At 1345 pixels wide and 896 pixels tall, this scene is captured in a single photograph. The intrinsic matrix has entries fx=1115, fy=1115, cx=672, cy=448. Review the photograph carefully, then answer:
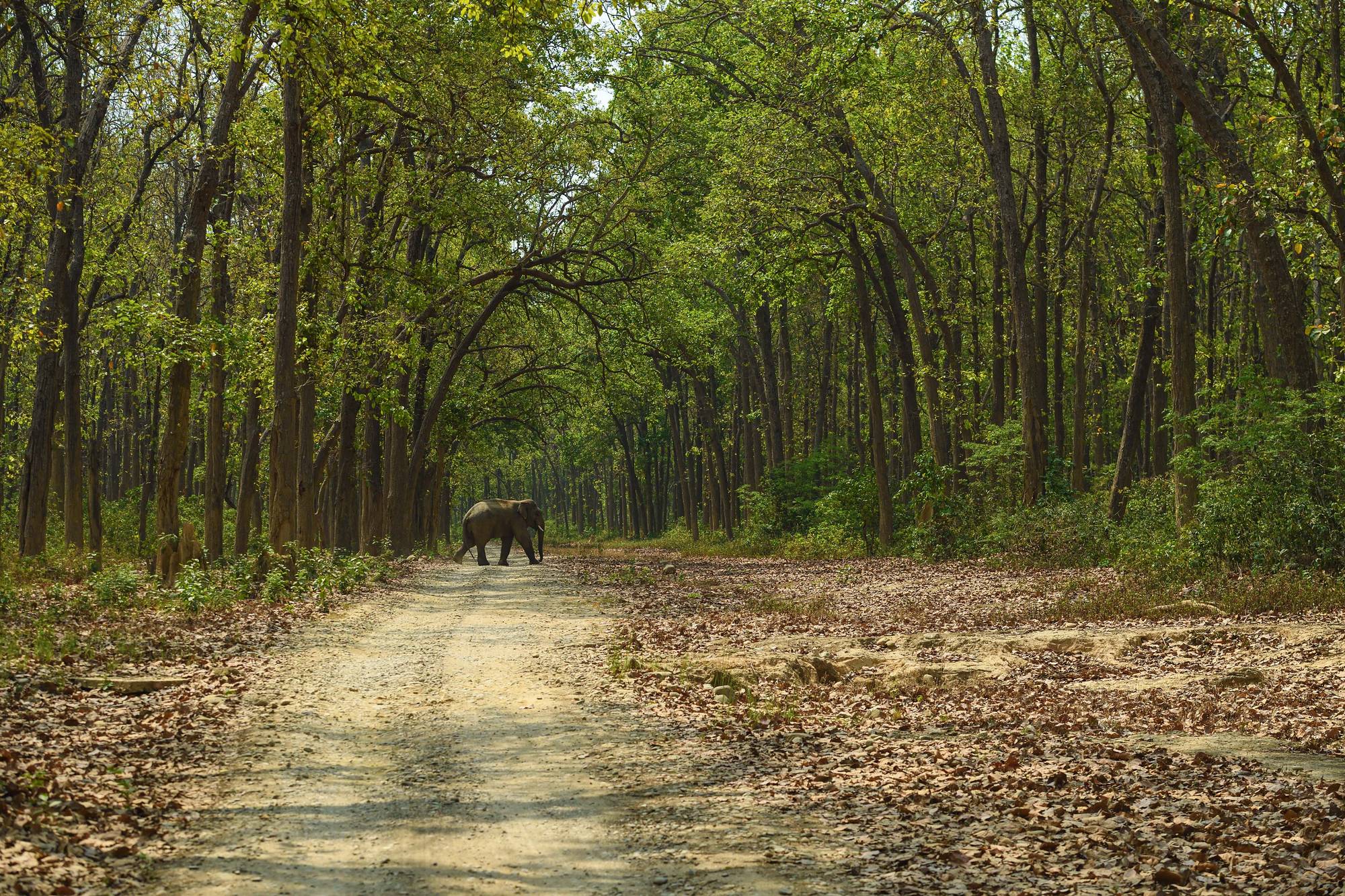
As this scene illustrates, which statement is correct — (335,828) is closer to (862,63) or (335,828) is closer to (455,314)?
(862,63)

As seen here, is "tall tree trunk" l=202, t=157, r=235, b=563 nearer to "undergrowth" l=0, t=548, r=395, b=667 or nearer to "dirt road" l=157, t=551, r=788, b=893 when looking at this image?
"undergrowth" l=0, t=548, r=395, b=667

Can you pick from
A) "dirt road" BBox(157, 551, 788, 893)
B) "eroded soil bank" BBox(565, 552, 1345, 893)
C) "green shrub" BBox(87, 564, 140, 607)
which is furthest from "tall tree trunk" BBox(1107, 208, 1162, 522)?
"green shrub" BBox(87, 564, 140, 607)

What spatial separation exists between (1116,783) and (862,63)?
860 inches

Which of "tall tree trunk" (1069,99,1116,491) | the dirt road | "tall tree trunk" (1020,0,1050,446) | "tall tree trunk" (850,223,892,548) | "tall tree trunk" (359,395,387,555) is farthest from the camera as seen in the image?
"tall tree trunk" (359,395,387,555)

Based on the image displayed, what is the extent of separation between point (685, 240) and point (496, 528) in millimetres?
10919

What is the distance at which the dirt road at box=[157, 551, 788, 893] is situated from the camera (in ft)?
19.1

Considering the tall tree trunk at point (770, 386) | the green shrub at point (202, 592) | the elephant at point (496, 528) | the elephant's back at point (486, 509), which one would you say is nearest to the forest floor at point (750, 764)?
the green shrub at point (202, 592)

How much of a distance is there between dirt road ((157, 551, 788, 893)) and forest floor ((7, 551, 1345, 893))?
28 mm

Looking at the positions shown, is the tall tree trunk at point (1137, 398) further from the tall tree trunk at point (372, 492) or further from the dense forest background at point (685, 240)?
the tall tree trunk at point (372, 492)

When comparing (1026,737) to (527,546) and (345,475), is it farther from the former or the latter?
(527,546)

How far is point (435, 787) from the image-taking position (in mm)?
7516

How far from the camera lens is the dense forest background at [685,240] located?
54.6 ft

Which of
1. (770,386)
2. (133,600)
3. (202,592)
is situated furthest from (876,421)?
(133,600)

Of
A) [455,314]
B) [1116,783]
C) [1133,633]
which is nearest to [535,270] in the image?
[455,314]
